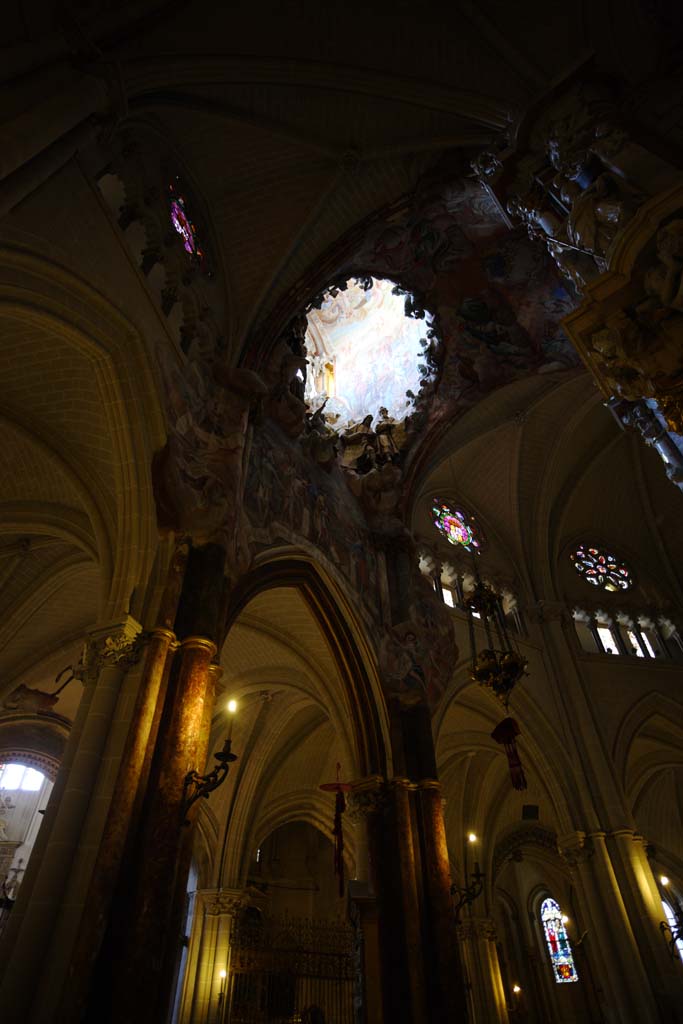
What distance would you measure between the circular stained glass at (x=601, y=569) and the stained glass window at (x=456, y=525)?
3.45 meters

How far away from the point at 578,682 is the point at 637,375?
1067 cm

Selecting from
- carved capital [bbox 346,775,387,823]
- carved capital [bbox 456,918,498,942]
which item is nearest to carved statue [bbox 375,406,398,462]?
carved capital [bbox 346,775,387,823]

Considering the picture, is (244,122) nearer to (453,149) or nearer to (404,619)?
(453,149)

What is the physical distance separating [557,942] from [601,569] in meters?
12.7

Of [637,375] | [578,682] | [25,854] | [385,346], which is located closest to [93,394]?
[637,375]

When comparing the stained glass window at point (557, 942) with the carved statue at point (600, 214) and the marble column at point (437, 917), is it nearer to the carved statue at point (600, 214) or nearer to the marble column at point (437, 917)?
the marble column at point (437, 917)

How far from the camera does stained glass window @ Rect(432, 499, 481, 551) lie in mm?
16594

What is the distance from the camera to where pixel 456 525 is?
17.0 m

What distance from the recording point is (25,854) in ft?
52.5

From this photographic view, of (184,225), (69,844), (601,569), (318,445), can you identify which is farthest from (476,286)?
(69,844)

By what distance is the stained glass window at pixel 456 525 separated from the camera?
1659 centimetres

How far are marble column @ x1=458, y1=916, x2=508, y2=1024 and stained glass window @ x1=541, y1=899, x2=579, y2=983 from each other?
664cm

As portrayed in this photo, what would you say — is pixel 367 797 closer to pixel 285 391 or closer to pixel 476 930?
pixel 285 391

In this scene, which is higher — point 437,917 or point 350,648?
point 350,648
